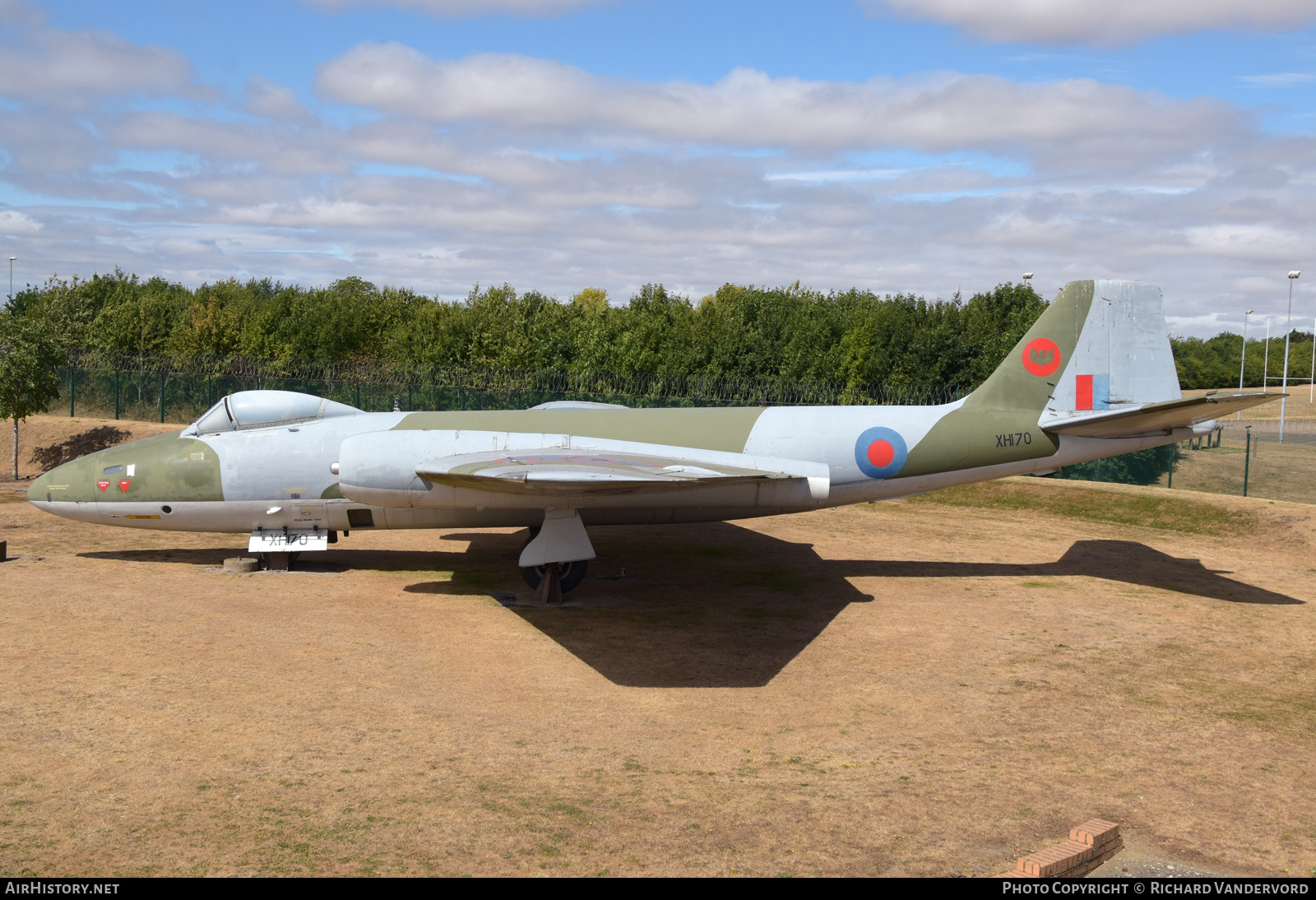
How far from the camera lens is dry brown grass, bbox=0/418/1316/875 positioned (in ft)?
23.5

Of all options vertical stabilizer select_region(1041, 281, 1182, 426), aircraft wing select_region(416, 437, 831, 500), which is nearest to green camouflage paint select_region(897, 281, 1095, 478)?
vertical stabilizer select_region(1041, 281, 1182, 426)

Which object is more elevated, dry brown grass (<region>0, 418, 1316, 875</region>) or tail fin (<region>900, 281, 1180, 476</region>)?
tail fin (<region>900, 281, 1180, 476</region>)

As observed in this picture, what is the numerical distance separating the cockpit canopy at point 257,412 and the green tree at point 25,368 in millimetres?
16948

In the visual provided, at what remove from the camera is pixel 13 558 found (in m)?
16.4

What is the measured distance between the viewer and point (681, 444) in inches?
606

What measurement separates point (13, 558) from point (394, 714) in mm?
11055

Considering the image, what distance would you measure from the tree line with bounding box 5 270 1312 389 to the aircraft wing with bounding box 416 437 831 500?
37.1 metres

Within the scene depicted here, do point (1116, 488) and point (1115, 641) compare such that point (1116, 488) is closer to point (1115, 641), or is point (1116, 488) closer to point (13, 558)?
point (1115, 641)

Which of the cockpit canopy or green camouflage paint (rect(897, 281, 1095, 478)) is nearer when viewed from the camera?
green camouflage paint (rect(897, 281, 1095, 478))

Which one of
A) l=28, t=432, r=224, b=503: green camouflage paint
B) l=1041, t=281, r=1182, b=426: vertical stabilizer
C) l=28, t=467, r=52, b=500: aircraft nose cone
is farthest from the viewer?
l=1041, t=281, r=1182, b=426: vertical stabilizer

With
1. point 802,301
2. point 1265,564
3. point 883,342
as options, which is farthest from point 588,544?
point 802,301

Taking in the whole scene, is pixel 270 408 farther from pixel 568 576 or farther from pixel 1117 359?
pixel 1117 359

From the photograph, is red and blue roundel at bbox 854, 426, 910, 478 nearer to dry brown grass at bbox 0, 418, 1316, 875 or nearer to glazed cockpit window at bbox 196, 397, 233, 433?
dry brown grass at bbox 0, 418, 1316, 875

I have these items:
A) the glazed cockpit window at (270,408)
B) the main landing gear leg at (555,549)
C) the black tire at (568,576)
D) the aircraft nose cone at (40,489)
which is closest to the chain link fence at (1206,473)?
the black tire at (568,576)
